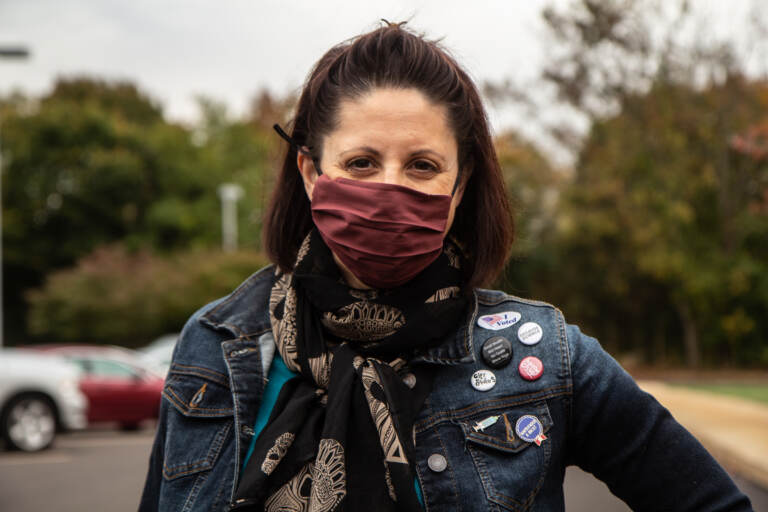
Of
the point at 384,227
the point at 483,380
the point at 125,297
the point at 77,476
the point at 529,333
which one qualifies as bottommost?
the point at 125,297

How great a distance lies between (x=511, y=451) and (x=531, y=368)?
0.65 ft

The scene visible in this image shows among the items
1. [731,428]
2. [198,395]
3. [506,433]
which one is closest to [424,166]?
[506,433]

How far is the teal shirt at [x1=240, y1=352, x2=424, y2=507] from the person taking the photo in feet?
6.48

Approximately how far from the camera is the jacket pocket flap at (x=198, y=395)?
1.97 m

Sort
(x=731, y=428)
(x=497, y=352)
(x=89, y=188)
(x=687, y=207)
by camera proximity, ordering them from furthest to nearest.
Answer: (x=89, y=188) → (x=687, y=207) → (x=731, y=428) → (x=497, y=352)

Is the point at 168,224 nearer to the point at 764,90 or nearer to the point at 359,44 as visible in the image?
the point at 764,90

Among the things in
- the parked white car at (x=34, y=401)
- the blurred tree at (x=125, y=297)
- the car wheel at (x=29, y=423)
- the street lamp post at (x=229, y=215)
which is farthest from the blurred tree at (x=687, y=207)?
the car wheel at (x=29, y=423)

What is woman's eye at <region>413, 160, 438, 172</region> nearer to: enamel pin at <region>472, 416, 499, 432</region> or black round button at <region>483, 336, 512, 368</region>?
black round button at <region>483, 336, 512, 368</region>

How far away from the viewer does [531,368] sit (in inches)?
75.5

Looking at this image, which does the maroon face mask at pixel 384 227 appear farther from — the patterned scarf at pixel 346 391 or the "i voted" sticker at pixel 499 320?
the "i voted" sticker at pixel 499 320

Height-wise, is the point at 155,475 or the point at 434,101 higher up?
the point at 434,101

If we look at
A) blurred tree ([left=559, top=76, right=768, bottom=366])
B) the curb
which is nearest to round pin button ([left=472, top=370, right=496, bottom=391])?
the curb

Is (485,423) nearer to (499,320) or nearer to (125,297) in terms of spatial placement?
(499,320)

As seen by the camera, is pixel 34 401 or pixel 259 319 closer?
pixel 259 319
